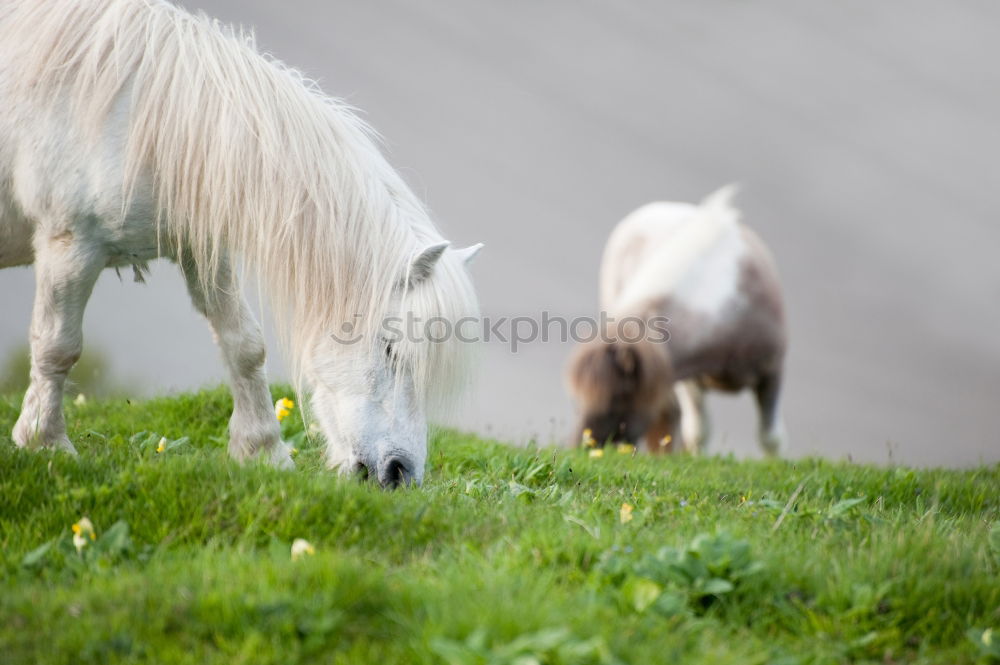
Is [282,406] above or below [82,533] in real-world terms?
below

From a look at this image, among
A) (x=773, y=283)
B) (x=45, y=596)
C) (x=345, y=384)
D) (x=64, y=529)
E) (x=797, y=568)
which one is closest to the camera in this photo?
(x=45, y=596)

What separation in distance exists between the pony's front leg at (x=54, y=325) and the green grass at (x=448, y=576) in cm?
78

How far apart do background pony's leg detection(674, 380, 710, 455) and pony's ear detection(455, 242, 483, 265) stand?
672 cm

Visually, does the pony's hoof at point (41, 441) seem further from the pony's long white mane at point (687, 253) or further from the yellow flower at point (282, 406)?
the pony's long white mane at point (687, 253)

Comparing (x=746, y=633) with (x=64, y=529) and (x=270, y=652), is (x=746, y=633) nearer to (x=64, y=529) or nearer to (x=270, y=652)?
(x=270, y=652)

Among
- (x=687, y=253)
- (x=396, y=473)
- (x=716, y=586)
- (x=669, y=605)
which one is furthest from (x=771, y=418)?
(x=669, y=605)

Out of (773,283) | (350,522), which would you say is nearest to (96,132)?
(350,522)

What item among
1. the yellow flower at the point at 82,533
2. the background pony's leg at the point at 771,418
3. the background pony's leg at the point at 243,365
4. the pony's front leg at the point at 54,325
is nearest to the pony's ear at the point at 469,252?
the background pony's leg at the point at 243,365

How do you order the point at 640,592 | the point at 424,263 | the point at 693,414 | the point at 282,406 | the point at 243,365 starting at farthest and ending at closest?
the point at 693,414 → the point at 282,406 → the point at 243,365 → the point at 424,263 → the point at 640,592

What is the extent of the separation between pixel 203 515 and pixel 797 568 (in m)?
1.98

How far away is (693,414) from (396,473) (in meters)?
7.43

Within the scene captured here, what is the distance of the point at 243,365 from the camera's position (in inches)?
193

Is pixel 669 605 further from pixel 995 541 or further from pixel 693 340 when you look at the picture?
pixel 693 340

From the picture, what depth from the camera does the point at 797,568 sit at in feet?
9.50
